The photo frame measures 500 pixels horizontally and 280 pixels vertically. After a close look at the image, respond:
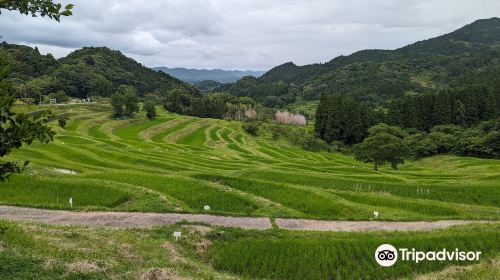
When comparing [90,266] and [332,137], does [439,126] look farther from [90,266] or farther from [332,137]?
[90,266]

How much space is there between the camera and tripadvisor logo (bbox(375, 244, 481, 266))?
56.5ft

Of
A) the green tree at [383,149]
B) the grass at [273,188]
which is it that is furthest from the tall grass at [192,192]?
the green tree at [383,149]

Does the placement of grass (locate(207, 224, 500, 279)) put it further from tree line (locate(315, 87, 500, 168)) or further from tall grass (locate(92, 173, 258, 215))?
tree line (locate(315, 87, 500, 168))

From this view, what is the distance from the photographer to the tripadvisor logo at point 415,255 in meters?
17.2

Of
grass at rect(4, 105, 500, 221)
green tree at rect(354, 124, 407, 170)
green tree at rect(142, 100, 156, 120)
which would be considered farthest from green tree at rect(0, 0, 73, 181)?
green tree at rect(142, 100, 156, 120)

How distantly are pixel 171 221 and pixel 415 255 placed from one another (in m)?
12.8

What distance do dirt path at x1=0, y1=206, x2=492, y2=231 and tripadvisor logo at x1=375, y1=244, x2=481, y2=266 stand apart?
17.5ft

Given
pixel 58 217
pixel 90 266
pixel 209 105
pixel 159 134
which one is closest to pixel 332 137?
pixel 159 134

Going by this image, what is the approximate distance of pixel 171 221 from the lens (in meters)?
23.1

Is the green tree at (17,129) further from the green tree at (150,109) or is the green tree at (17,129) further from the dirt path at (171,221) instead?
the green tree at (150,109)

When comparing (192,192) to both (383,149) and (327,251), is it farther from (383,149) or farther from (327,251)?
(383,149)

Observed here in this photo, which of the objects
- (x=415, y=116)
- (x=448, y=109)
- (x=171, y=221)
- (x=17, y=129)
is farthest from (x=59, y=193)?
(x=448, y=109)

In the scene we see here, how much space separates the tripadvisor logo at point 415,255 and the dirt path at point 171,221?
5326mm

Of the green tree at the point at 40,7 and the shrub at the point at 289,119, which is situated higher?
Result: the green tree at the point at 40,7
